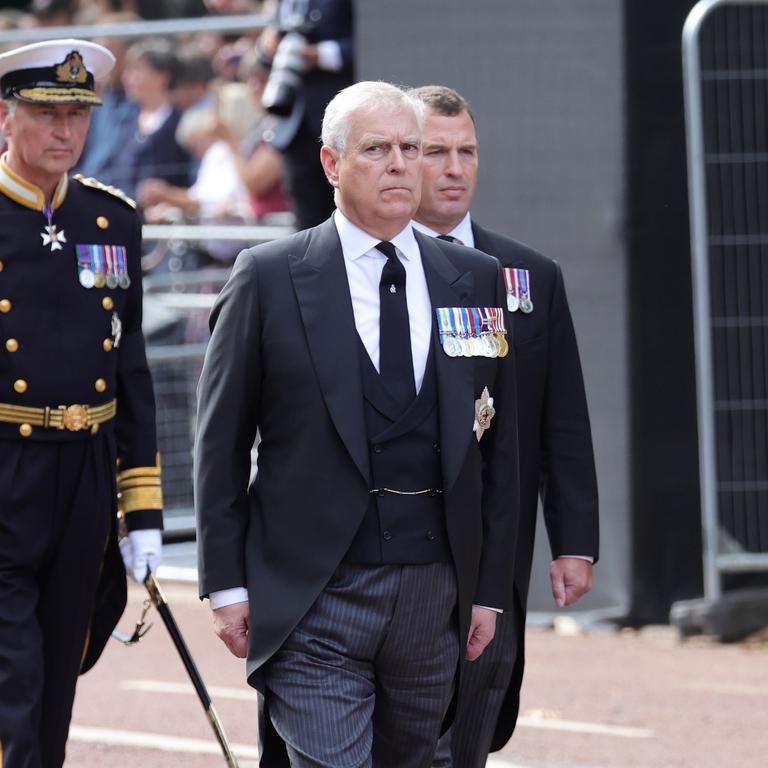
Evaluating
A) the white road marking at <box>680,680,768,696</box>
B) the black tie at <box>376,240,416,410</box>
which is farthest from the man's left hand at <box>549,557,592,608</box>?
the white road marking at <box>680,680,768,696</box>

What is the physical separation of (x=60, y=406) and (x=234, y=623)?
1017mm

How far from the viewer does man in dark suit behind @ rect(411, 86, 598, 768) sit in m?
4.94

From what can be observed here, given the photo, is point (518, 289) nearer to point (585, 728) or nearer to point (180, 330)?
point (585, 728)

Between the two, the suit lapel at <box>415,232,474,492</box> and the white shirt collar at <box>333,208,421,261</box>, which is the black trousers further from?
the suit lapel at <box>415,232,474,492</box>

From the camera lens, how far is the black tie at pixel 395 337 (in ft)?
13.6

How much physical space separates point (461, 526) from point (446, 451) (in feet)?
0.55

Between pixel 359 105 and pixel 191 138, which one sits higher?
pixel 191 138

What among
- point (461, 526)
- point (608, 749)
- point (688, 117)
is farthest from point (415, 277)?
point (688, 117)

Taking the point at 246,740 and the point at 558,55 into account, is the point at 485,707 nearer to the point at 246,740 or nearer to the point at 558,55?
the point at 246,740

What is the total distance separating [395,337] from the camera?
418cm

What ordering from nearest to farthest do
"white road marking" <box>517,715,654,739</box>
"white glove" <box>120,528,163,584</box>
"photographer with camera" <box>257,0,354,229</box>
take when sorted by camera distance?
"white glove" <box>120,528,163,584</box> < "white road marking" <box>517,715,654,739</box> < "photographer with camera" <box>257,0,354,229</box>

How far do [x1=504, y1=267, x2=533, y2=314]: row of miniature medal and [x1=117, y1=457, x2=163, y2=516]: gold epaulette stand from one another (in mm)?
1051

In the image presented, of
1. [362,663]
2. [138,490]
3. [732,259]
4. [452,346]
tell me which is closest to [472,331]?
[452,346]

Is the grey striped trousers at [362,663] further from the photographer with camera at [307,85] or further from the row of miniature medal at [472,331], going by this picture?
the photographer with camera at [307,85]
